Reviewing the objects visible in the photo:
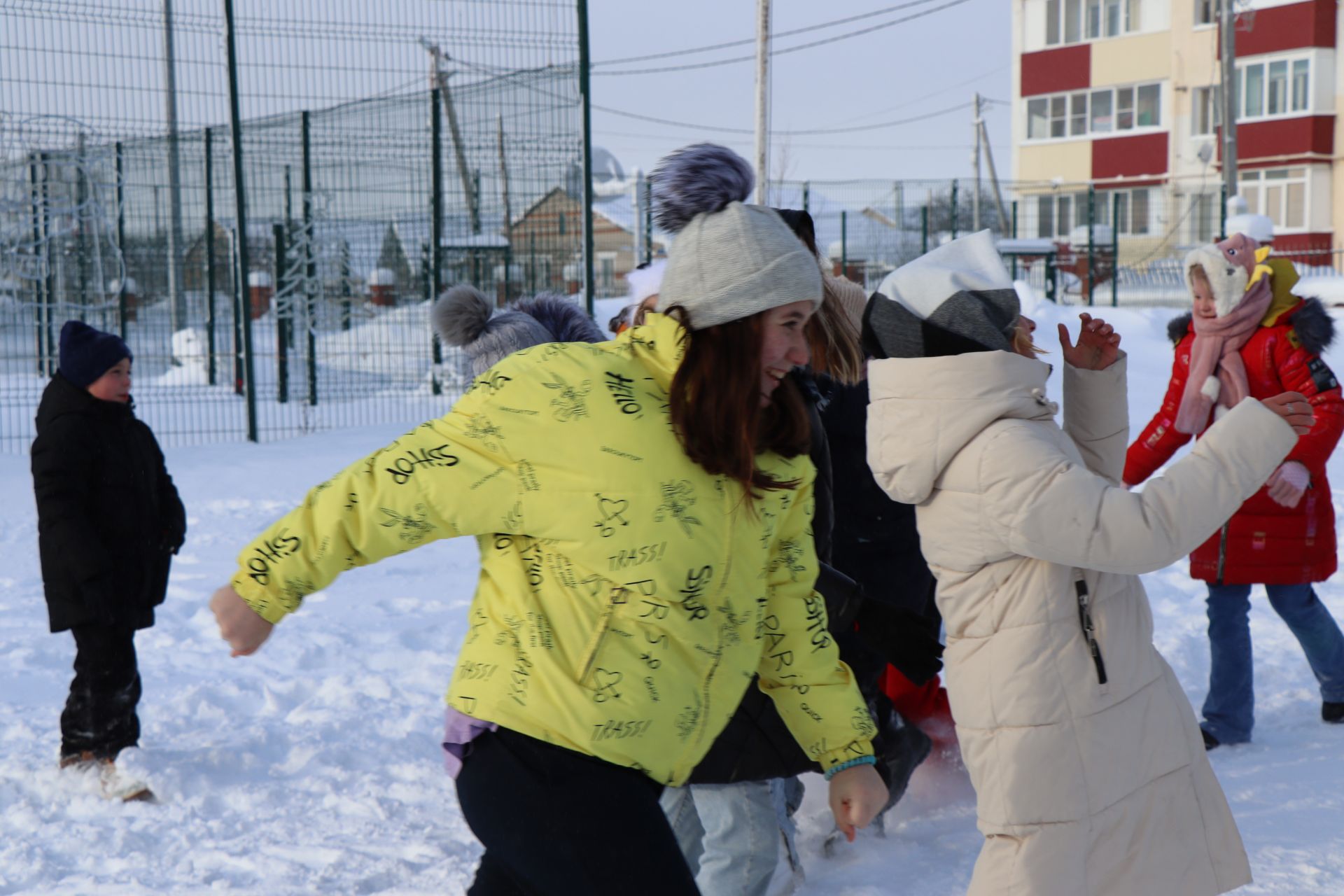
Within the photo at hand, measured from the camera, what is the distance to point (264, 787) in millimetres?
4152

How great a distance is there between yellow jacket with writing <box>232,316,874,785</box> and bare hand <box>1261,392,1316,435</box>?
96cm

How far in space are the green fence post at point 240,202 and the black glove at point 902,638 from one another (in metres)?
8.23

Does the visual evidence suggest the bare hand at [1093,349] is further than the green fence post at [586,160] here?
No

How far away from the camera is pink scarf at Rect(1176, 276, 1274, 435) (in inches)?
168

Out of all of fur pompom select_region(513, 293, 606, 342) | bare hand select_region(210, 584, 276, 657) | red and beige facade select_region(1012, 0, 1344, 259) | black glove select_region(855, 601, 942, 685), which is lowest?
black glove select_region(855, 601, 942, 685)

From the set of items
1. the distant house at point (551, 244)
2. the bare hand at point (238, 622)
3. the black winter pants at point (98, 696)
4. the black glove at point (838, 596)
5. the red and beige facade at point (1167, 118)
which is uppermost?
the red and beige facade at point (1167, 118)

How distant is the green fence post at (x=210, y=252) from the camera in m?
11.4

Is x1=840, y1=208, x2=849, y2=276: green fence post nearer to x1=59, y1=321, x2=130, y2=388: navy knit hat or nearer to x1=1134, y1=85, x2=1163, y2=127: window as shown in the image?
x1=59, y1=321, x2=130, y2=388: navy knit hat

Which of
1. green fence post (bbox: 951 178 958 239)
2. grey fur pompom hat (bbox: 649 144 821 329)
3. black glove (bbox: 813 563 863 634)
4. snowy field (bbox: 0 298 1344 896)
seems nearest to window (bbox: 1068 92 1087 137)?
green fence post (bbox: 951 178 958 239)

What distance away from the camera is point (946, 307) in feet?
7.80

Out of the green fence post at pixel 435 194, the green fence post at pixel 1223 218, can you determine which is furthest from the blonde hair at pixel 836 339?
the green fence post at pixel 1223 218

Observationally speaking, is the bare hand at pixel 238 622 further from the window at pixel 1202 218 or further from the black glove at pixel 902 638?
the window at pixel 1202 218

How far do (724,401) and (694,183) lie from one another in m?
1.24

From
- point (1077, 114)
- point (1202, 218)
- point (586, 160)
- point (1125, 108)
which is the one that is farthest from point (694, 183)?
point (1077, 114)
